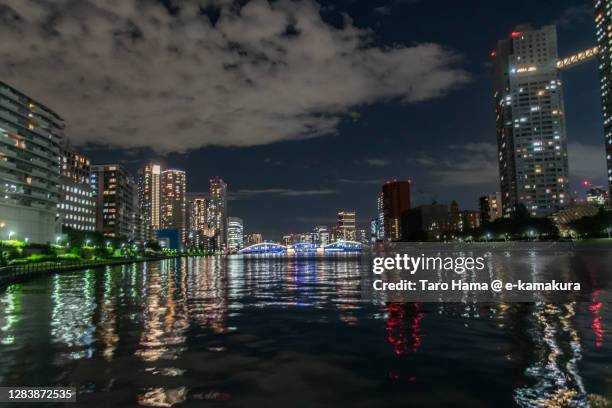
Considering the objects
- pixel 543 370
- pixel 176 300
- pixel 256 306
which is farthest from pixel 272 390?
pixel 176 300

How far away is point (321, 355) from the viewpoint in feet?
54.6

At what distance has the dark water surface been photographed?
Result: 12.0 meters

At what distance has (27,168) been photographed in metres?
149

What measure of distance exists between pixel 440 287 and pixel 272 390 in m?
33.4

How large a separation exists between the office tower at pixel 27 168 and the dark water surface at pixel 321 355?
12864 cm

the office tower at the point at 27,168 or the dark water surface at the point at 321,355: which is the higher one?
the office tower at the point at 27,168

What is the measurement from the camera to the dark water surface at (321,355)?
1204 cm

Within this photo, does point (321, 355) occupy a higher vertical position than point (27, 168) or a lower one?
lower

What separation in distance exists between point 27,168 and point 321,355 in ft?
525

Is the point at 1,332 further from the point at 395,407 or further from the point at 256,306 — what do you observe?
the point at 395,407

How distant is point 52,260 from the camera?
344 ft

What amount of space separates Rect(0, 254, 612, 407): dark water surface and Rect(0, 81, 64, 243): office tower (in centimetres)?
12864

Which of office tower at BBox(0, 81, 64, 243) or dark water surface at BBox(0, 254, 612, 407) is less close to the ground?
office tower at BBox(0, 81, 64, 243)

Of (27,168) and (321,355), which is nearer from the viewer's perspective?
(321,355)
